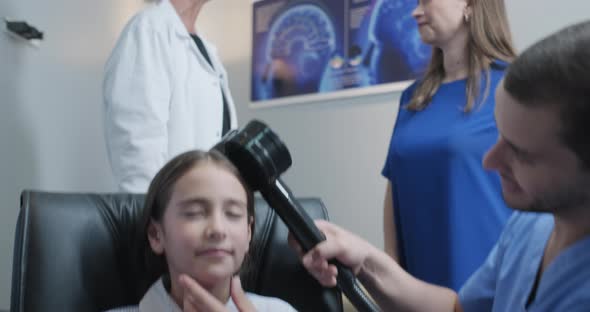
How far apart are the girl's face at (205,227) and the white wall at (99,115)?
83 cm

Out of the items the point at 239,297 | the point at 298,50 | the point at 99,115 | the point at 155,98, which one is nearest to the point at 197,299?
the point at 239,297

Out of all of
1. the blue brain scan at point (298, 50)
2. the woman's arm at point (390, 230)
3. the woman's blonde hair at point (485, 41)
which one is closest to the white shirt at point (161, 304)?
the woman's arm at point (390, 230)

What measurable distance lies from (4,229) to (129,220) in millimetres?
787

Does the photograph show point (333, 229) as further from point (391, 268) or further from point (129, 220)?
point (129, 220)

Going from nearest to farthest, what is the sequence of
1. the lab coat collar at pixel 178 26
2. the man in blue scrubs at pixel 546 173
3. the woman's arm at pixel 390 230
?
the man in blue scrubs at pixel 546 173 → the woman's arm at pixel 390 230 → the lab coat collar at pixel 178 26

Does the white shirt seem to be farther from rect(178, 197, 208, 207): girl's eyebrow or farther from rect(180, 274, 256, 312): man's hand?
rect(178, 197, 208, 207): girl's eyebrow

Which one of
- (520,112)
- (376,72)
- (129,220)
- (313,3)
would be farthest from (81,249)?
(313,3)

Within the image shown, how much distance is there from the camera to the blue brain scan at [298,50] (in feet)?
6.67

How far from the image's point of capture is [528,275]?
2.17 feet

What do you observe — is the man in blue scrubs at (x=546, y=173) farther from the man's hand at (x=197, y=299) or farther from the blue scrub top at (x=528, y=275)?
the man's hand at (x=197, y=299)

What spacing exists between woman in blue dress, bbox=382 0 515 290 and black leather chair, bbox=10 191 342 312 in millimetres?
314

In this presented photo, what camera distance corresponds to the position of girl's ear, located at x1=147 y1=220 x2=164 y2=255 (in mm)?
917

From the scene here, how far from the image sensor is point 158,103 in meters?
1.49

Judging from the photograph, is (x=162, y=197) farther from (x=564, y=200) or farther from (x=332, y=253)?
(x=564, y=200)
